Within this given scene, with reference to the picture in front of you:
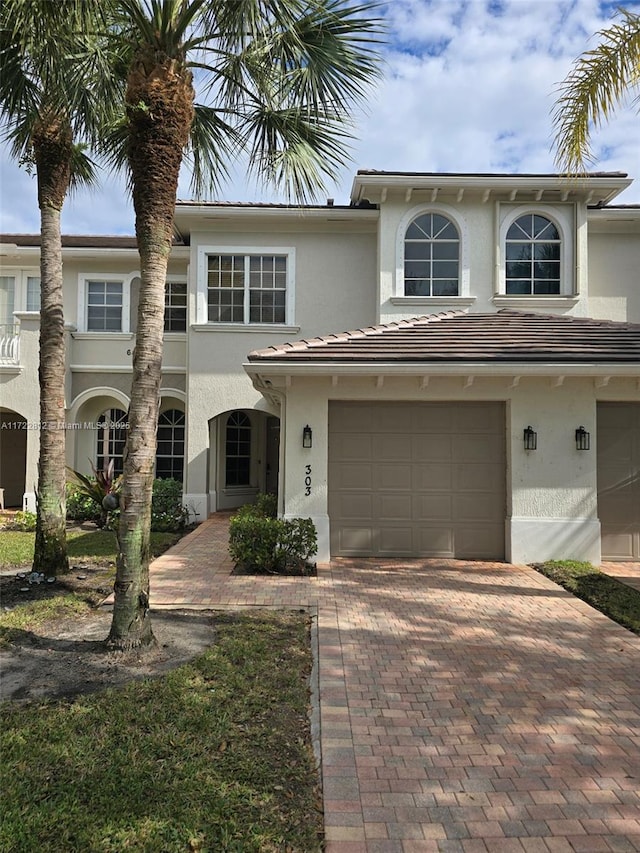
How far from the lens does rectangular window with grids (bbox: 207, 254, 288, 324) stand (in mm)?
14406

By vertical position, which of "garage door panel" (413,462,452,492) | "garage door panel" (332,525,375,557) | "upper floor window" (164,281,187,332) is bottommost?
"garage door panel" (332,525,375,557)

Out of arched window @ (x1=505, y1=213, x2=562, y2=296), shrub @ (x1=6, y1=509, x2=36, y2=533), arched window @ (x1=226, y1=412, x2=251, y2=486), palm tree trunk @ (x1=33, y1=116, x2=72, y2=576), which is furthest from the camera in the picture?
arched window @ (x1=226, y1=412, x2=251, y2=486)

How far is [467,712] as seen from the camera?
4348 millimetres

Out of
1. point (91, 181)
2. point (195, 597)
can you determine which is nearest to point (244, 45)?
point (91, 181)

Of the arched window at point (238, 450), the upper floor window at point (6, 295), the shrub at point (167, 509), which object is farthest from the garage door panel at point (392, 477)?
the upper floor window at point (6, 295)

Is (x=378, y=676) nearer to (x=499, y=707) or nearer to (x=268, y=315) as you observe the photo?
(x=499, y=707)

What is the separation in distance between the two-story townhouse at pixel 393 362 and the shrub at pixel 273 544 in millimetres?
613

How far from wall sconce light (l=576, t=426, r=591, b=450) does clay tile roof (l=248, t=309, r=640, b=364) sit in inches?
48.8

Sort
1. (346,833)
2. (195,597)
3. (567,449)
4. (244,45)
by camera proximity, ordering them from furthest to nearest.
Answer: (567,449) → (195,597) → (244,45) → (346,833)

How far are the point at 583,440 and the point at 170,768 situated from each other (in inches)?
320

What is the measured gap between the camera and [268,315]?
14484mm

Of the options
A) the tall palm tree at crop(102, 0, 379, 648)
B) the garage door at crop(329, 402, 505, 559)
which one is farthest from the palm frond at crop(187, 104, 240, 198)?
the garage door at crop(329, 402, 505, 559)

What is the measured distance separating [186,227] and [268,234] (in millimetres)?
2241

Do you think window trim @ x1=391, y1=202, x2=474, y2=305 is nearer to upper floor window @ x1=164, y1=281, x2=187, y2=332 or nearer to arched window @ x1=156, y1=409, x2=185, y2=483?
upper floor window @ x1=164, y1=281, x2=187, y2=332
